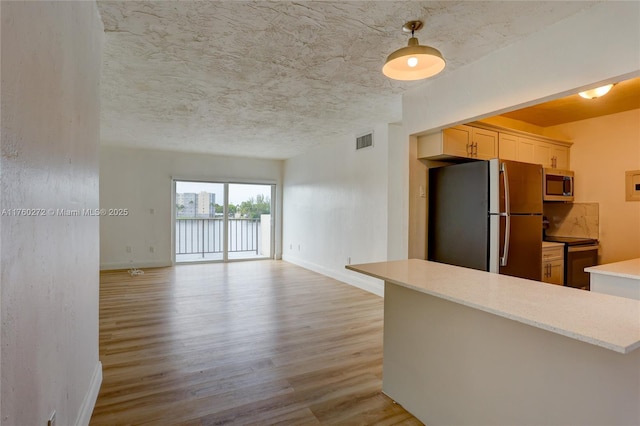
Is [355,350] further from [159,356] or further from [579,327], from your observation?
[579,327]

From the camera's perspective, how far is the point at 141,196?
6.46 metres

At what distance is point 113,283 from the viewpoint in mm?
5121

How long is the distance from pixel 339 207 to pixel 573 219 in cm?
328

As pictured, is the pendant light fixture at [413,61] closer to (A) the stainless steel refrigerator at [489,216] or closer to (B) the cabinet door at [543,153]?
(A) the stainless steel refrigerator at [489,216]

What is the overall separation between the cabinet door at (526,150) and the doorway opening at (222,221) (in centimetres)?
535

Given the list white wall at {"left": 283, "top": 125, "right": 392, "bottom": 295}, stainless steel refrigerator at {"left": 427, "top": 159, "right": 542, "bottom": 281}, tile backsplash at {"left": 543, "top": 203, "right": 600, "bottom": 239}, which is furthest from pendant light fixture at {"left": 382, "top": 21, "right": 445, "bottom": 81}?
tile backsplash at {"left": 543, "top": 203, "right": 600, "bottom": 239}

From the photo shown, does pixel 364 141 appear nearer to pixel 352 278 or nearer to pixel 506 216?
pixel 352 278

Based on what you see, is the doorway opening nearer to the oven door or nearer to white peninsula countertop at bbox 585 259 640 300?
the oven door

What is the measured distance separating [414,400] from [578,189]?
380cm

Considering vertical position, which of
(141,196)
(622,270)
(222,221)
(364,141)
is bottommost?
(622,270)

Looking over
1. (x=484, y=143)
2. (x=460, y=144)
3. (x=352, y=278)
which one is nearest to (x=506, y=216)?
(x=460, y=144)

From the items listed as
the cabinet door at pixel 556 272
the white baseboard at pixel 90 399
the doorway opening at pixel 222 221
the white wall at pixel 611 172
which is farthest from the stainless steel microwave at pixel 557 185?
the doorway opening at pixel 222 221

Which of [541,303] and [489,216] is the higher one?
[489,216]

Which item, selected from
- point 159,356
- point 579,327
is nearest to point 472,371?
point 579,327
